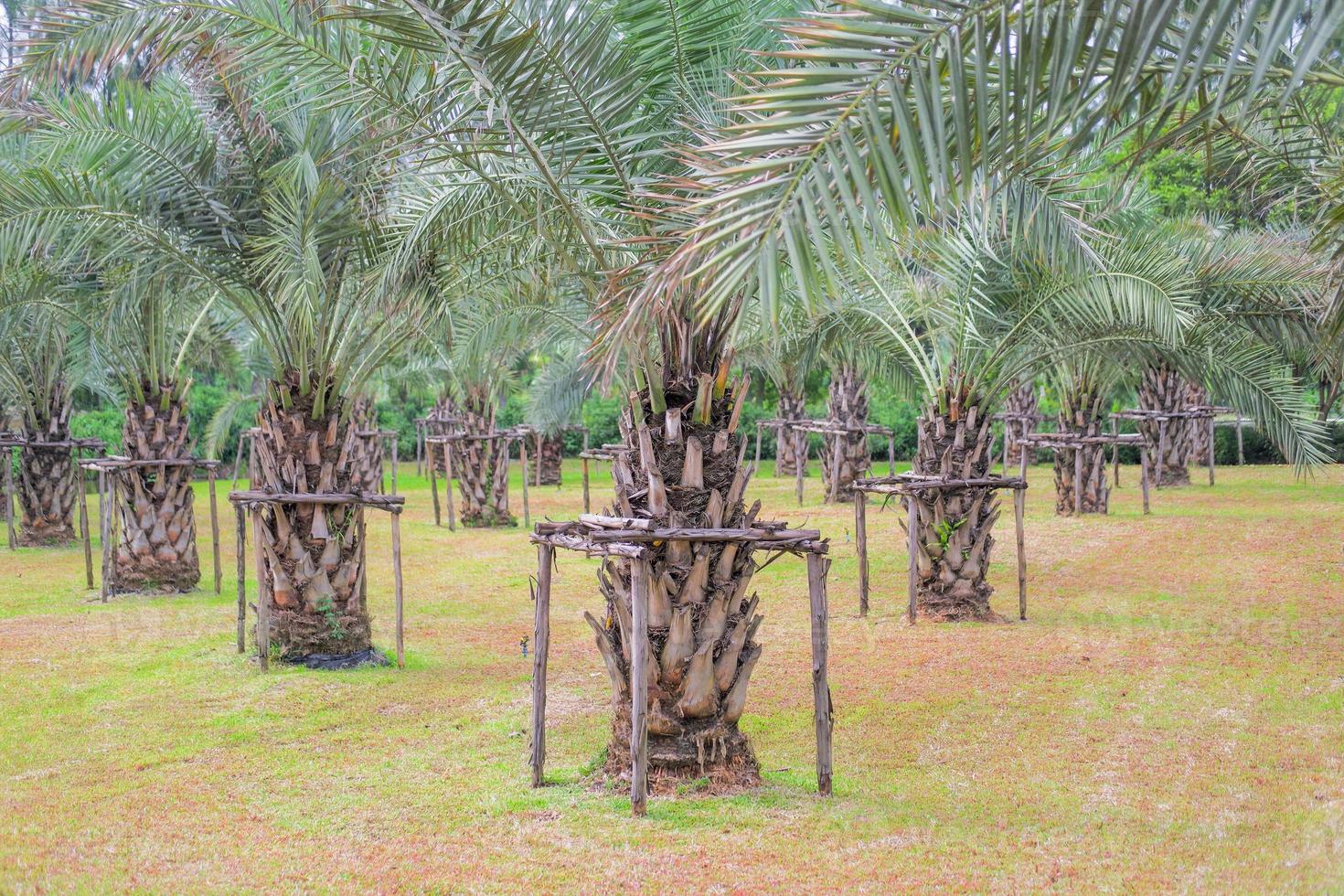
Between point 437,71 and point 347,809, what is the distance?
3.46m

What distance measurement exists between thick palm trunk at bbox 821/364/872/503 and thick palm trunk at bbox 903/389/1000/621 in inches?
397

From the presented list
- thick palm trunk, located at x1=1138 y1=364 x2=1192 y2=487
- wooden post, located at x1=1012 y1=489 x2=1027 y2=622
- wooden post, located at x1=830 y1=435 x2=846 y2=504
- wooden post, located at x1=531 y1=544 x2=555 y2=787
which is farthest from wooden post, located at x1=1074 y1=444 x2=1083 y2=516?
wooden post, located at x1=531 y1=544 x2=555 y2=787

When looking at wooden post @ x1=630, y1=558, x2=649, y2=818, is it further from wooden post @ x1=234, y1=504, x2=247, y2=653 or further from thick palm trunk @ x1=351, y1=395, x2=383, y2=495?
thick palm trunk @ x1=351, y1=395, x2=383, y2=495

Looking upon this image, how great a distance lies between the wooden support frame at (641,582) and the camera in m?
5.49

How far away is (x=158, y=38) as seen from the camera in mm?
6359

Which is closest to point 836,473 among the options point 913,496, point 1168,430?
point 1168,430

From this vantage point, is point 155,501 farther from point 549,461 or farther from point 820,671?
point 549,461

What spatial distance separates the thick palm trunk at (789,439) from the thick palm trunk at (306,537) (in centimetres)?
1283

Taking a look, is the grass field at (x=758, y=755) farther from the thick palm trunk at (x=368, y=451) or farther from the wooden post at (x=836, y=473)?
the thick palm trunk at (x=368, y=451)

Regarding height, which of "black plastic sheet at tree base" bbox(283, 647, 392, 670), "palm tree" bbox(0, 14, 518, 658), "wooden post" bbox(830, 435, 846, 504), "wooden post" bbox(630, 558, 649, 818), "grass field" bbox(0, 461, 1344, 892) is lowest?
"grass field" bbox(0, 461, 1344, 892)

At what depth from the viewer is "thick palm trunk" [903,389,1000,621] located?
10938mm

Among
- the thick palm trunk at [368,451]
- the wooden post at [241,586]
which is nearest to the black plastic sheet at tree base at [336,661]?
the wooden post at [241,586]

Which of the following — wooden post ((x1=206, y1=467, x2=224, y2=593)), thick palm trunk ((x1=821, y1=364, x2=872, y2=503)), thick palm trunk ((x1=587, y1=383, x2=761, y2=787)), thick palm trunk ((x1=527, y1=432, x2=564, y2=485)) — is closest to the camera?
thick palm trunk ((x1=587, y1=383, x2=761, y2=787))

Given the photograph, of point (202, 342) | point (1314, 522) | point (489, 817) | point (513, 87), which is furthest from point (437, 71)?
point (1314, 522)
